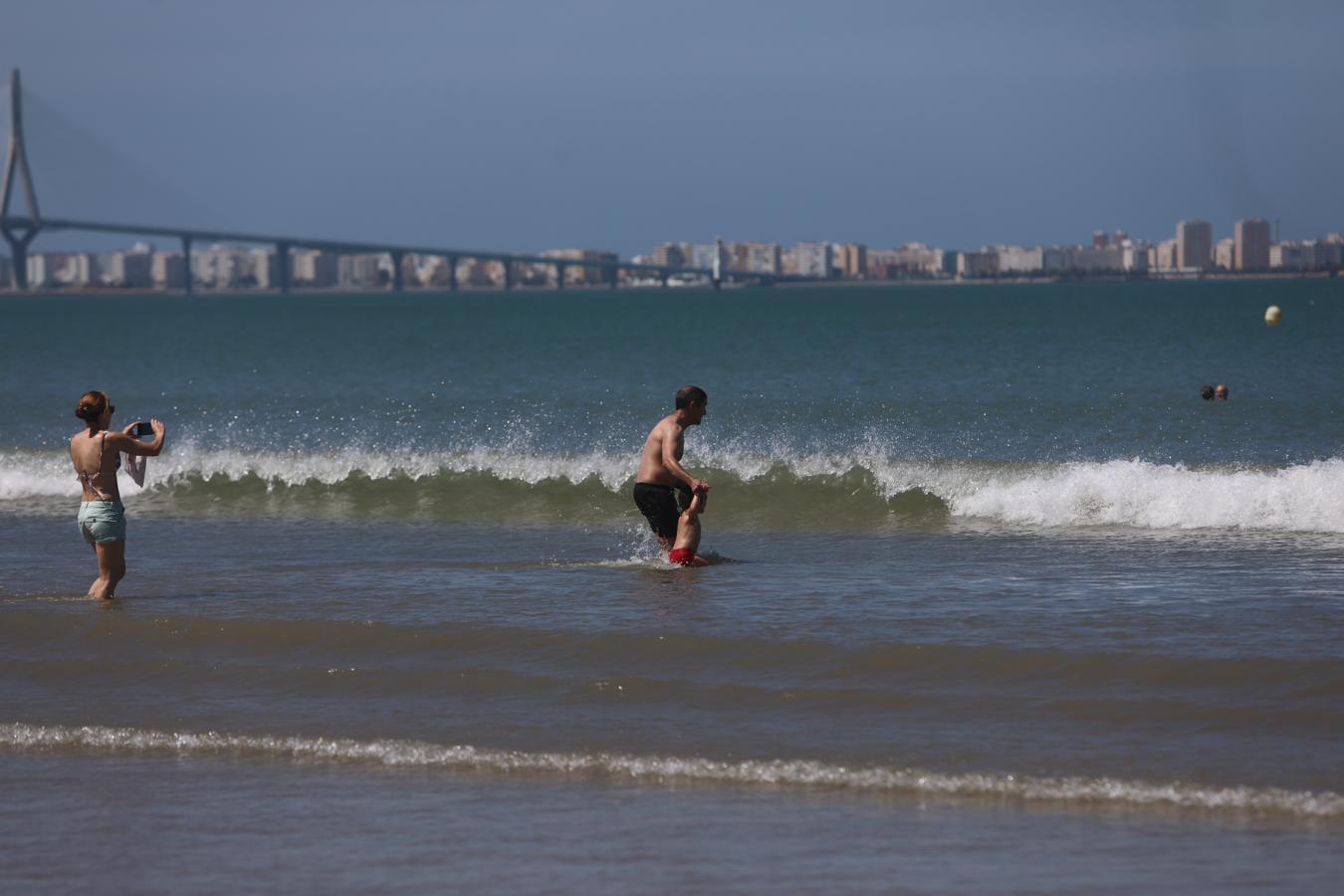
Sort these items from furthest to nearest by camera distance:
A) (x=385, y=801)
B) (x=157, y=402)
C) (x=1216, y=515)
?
1. (x=157, y=402)
2. (x=1216, y=515)
3. (x=385, y=801)

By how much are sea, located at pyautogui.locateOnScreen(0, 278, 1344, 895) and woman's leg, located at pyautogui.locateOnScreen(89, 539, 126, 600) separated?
0.11 metres

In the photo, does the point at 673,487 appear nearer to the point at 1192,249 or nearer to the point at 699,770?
the point at 699,770

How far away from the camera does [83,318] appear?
11112cm

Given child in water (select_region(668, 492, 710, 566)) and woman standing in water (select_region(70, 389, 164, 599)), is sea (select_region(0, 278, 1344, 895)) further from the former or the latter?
woman standing in water (select_region(70, 389, 164, 599))

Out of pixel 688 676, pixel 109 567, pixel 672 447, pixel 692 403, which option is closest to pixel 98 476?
pixel 109 567

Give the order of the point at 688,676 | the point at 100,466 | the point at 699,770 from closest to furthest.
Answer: the point at 699,770
the point at 688,676
the point at 100,466

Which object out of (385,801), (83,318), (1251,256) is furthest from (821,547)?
(1251,256)

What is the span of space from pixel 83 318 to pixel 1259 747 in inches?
4424

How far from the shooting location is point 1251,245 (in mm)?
189875

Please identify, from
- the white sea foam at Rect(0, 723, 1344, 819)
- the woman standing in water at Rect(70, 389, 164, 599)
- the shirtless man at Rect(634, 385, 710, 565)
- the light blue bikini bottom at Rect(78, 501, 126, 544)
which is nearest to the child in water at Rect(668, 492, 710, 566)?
the shirtless man at Rect(634, 385, 710, 565)

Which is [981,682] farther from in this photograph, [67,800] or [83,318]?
[83,318]

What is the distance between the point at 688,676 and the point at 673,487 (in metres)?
3.29

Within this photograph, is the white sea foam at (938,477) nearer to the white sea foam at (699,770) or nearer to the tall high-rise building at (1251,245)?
the white sea foam at (699,770)

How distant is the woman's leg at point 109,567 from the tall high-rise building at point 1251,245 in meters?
188
